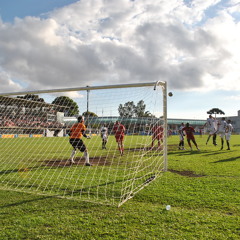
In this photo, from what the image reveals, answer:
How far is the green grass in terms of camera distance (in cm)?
318

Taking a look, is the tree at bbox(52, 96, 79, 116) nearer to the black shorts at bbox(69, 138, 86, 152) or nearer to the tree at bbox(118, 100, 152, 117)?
the black shorts at bbox(69, 138, 86, 152)

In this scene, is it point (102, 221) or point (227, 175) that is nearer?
point (102, 221)

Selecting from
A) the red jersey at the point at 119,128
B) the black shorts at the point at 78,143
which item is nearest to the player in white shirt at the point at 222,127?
the red jersey at the point at 119,128

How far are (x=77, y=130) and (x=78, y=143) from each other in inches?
20.2

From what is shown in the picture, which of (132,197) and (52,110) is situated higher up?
(52,110)

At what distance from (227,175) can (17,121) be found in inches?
425

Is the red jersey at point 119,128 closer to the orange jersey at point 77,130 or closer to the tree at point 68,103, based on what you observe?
the orange jersey at point 77,130

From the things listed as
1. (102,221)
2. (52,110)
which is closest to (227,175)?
(102,221)

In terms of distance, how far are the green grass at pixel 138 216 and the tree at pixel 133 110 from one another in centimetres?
229

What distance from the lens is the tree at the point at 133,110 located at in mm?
6849

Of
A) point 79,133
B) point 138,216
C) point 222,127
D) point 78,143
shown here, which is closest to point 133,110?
point 79,133

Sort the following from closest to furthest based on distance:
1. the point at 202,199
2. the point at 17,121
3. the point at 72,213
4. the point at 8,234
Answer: the point at 8,234 → the point at 72,213 → the point at 202,199 → the point at 17,121

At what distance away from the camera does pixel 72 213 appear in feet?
12.9

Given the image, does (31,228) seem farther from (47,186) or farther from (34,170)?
Answer: (34,170)
